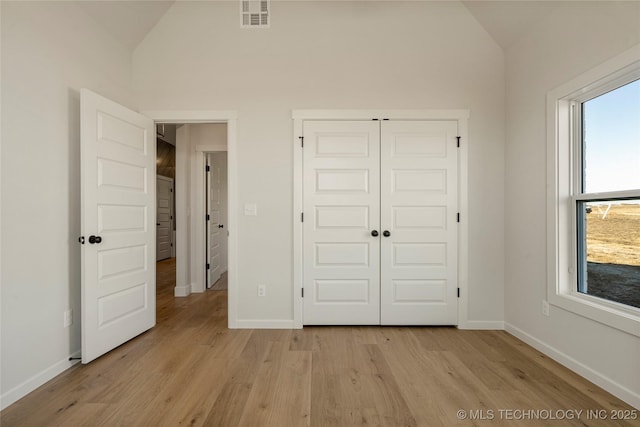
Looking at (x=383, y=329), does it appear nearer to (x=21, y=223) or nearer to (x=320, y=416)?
(x=320, y=416)

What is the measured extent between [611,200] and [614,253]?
0.36 meters

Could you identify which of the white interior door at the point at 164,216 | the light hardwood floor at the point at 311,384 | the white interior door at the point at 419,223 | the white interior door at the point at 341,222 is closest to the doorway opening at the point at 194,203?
the light hardwood floor at the point at 311,384

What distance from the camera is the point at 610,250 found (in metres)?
1.97

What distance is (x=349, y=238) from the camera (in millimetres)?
2900

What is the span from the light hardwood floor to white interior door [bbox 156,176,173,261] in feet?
17.1

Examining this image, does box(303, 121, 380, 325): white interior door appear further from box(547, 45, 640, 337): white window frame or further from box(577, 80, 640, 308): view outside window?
box(577, 80, 640, 308): view outside window

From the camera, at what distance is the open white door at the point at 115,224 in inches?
85.6

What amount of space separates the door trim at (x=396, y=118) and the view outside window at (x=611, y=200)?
0.87 metres

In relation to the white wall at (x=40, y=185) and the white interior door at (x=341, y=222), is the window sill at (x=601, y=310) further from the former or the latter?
the white wall at (x=40, y=185)

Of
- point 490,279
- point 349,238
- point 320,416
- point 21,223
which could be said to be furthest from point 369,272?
point 21,223

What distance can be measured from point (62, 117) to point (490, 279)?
3931mm

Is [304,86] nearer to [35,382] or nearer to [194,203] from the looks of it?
[194,203]

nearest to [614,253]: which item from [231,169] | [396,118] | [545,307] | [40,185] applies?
[545,307]

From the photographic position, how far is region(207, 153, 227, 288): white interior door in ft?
14.4
